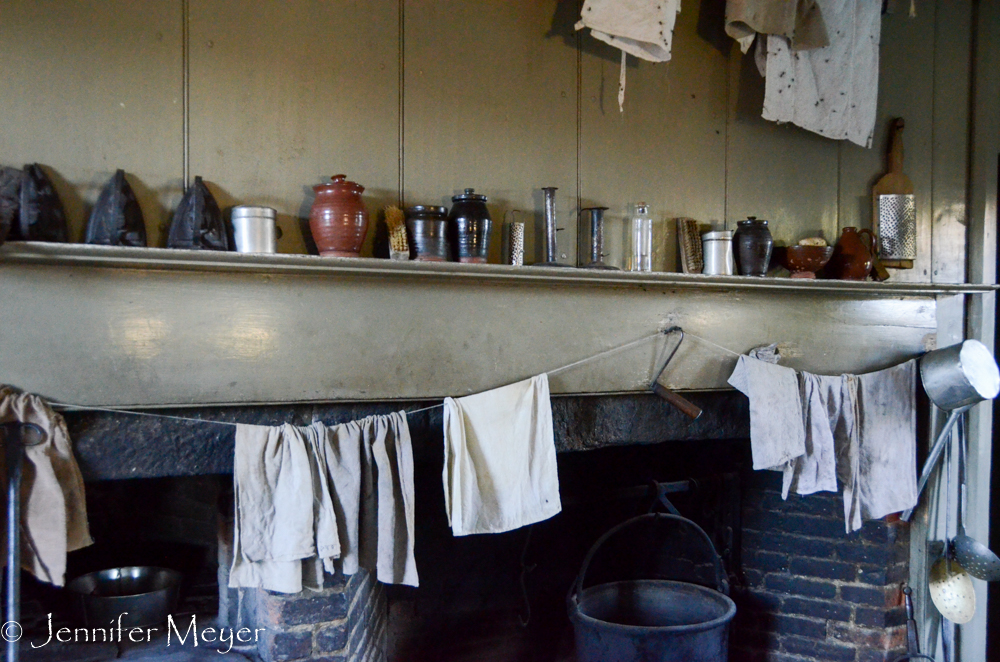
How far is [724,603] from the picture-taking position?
244cm

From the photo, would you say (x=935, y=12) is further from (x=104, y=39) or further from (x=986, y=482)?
(x=104, y=39)

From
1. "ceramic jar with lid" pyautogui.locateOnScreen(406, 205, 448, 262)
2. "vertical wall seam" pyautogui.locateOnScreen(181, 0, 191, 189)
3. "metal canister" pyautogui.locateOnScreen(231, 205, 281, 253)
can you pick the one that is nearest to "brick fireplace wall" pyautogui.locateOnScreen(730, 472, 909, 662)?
"ceramic jar with lid" pyautogui.locateOnScreen(406, 205, 448, 262)

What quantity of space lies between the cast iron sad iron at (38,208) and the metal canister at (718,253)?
179cm

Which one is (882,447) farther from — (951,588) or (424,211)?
(424,211)

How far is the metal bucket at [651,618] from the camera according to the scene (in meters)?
2.19

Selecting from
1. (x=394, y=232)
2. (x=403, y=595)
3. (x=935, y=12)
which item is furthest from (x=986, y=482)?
(x=394, y=232)

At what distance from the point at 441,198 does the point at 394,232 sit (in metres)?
0.20

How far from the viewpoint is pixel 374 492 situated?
1.97 meters

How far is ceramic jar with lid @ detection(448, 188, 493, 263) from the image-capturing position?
6.66 feet

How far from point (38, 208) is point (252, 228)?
439mm

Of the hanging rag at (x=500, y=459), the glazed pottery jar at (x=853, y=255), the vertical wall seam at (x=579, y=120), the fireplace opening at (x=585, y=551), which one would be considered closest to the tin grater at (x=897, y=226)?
the glazed pottery jar at (x=853, y=255)

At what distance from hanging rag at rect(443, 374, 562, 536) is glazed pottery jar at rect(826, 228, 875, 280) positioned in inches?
46.9

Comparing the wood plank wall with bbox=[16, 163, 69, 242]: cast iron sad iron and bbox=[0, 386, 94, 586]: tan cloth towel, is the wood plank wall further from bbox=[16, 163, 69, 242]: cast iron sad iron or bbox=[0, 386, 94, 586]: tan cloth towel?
bbox=[0, 386, 94, 586]: tan cloth towel

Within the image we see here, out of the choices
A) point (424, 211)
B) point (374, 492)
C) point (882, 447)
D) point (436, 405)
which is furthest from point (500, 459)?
point (882, 447)
